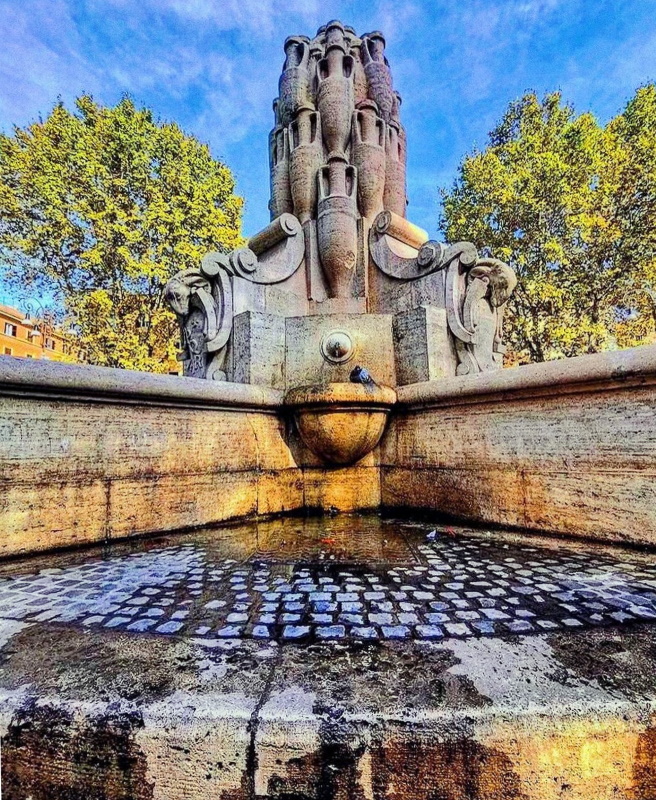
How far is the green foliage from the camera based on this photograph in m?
12.5

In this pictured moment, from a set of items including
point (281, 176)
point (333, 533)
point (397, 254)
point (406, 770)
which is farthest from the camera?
point (281, 176)

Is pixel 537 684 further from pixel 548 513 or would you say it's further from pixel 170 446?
pixel 170 446

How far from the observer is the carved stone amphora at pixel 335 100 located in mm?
5457

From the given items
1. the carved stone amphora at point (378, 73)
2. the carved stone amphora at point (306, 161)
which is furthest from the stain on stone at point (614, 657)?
the carved stone amphora at point (378, 73)

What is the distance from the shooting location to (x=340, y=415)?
3885 millimetres

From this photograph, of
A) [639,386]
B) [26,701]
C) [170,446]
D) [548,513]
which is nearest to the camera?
[26,701]

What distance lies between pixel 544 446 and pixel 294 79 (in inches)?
236

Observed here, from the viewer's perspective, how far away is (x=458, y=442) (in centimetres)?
371

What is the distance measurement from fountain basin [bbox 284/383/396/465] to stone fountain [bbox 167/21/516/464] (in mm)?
13

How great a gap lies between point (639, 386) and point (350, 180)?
4.13m

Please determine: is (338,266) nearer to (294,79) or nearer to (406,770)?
Result: (294,79)

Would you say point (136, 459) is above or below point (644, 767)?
above

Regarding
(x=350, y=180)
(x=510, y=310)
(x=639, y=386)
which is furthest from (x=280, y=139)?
(x=510, y=310)

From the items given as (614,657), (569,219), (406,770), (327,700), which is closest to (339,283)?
(614,657)
